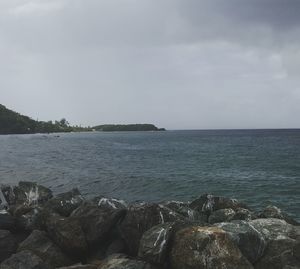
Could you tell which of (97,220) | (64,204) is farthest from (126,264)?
(64,204)

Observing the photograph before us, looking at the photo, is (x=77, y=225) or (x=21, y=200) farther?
(x=21, y=200)

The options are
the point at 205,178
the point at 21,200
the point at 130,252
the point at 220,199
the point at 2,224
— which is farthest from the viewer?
the point at 205,178

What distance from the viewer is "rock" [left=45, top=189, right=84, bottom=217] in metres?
19.6

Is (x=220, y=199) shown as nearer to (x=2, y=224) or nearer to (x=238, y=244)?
(x=238, y=244)

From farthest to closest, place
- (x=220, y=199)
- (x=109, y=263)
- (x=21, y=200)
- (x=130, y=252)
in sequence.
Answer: (x=21, y=200), (x=220, y=199), (x=130, y=252), (x=109, y=263)


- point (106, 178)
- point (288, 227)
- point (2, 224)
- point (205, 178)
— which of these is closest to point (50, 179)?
point (106, 178)

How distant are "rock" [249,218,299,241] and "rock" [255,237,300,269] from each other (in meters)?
0.47

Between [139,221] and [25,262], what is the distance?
4.14 meters

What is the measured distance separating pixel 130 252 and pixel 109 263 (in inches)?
106

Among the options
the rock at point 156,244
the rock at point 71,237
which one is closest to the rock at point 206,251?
the rock at point 156,244

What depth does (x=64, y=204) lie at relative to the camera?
20.1 meters

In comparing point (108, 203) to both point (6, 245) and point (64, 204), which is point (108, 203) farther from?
point (6, 245)

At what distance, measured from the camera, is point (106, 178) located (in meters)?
47.8

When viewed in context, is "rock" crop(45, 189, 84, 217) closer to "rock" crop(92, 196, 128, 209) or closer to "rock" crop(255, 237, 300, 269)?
"rock" crop(92, 196, 128, 209)
